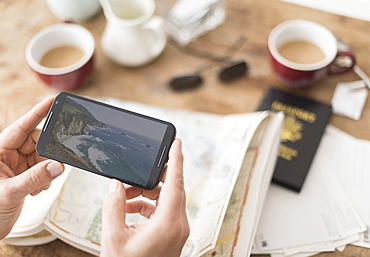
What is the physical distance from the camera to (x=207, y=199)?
79 centimetres

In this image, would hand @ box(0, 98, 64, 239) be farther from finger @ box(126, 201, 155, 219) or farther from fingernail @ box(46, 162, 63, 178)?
finger @ box(126, 201, 155, 219)

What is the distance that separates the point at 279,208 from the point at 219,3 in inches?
22.2

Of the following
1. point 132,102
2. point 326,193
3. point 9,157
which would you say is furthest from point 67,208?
point 326,193

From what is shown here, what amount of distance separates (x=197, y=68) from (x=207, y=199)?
0.39 metres

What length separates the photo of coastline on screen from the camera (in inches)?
27.2

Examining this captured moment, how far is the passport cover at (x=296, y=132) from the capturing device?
2.84 feet

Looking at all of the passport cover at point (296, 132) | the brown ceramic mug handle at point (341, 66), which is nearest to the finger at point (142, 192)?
the passport cover at point (296, 132)

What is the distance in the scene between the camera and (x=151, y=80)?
3.38 feet

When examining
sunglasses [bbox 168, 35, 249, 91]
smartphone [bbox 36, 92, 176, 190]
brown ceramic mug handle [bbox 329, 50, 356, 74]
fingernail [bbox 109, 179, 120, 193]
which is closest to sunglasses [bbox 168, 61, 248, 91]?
sunglasses [bbox 168, 35, 249, 91]

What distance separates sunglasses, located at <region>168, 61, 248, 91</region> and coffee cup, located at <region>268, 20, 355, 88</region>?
8 centimetres

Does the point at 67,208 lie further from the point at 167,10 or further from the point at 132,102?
the point at 167,10

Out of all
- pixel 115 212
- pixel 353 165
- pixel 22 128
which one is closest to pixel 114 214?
pixel 115 212

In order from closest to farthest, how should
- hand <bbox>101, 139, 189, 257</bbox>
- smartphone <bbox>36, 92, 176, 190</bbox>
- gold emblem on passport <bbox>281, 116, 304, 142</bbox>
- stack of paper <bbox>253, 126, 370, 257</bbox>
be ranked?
hand <bbox>101, 139, 189, 257</bbox> < smartphone <bbox>36, 92, 176, 190</bbox> < stack of paper <bbox>253, 126, 370, 257</bbox> < gold emblem on passport <bbox>281, 116, 304, 142</bbox>

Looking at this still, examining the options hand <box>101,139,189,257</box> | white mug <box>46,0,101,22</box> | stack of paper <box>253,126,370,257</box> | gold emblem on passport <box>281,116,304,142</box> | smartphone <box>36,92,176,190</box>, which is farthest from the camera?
white mug <box>46,0,101,22</box>
